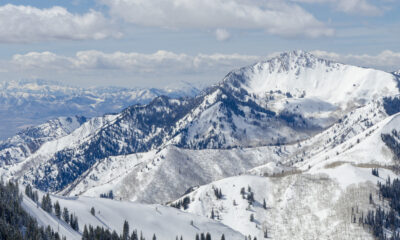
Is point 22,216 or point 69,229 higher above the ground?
point 22,216

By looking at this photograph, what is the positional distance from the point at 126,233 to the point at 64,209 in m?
30.4

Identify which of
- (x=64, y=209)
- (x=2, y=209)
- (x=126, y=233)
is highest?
(x=2, y=209)

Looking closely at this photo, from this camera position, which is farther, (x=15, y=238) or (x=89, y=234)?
(x=89, y=234)

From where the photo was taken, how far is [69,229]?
178625 mm

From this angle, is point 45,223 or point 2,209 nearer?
point 2,209

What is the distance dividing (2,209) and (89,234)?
35650 mm

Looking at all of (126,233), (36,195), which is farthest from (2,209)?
(126,233)

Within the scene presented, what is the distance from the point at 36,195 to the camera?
198 m

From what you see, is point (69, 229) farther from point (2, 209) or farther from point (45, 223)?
point (2, 209)

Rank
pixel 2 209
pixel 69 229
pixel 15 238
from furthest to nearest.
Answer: pixel 69 229
pixel 2 209
pixel 15 238

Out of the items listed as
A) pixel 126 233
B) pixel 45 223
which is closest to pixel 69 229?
pixel 45 223

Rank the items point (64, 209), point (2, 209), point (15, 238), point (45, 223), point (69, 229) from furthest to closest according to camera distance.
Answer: point (64, 209)
point (69, 229)
point (45, 223)
point (2, 209)
point (15, 238)

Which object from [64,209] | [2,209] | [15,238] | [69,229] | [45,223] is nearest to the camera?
[15,238]

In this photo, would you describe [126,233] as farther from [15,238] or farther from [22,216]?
[15,238]
